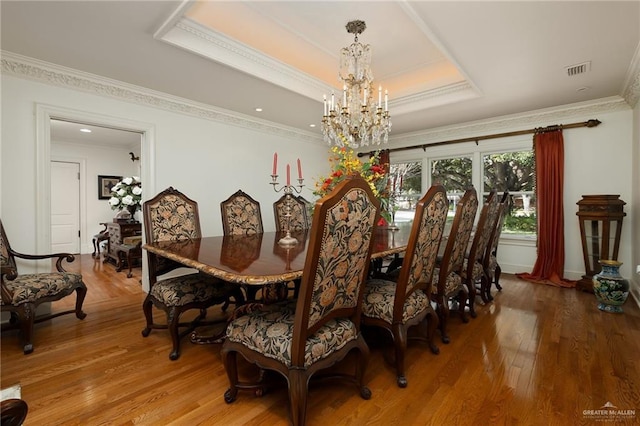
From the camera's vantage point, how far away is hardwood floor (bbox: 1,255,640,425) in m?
1.42

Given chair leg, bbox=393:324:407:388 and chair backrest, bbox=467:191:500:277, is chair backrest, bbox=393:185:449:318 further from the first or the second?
chair backrest, bbox=467:191:500:277

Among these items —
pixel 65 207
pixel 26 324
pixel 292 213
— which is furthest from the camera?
pixel 65 207

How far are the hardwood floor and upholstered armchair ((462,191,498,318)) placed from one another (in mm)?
307

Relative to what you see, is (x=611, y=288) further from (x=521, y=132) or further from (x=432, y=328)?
(x=521, y=132)

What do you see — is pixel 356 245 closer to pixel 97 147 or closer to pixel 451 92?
pixel 451 92

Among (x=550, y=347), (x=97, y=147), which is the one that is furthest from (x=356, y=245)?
(x=97, y=147)

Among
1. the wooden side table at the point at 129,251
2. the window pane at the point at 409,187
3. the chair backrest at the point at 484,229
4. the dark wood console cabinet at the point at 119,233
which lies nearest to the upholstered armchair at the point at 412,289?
the chair backrest at the point at 484,229

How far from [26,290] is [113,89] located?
83.0 inches

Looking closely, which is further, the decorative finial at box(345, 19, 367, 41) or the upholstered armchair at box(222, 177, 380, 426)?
the decorative finial at box(345, 19, 367, 41)

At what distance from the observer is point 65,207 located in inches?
238

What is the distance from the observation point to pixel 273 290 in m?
1.90

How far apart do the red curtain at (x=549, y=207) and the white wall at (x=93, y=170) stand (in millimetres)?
7608

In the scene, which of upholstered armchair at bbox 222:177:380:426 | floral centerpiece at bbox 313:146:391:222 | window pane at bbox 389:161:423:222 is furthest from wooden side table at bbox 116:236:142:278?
window pane at bbox 389:161:423:222

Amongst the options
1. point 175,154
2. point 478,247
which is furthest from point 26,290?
point 478,247
